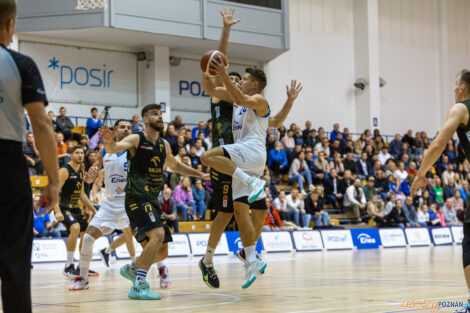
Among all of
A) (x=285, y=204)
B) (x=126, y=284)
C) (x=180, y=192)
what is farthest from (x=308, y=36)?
(x=126, y=284)

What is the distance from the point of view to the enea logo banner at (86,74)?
2428 cm

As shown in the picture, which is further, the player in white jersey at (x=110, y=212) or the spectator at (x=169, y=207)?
the spectator at (x=169, y=207)

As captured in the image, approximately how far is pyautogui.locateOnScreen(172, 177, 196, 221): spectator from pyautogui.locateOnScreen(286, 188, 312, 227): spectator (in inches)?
134

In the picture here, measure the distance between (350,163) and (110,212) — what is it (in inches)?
664

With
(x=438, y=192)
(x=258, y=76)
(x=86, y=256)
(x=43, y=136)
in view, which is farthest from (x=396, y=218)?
(x=43, y=136)

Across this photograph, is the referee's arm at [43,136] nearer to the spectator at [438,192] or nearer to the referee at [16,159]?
the referee at [16,159]

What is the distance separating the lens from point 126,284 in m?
9.16

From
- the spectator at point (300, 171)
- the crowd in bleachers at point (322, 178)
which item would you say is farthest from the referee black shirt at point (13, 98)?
the spectator at point (300, 171)

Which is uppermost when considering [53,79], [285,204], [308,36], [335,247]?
[308,36]

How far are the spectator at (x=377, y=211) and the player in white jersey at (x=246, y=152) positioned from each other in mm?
16137

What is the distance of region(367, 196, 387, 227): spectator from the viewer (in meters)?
22.8

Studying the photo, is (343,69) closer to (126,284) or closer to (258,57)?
(258,57)

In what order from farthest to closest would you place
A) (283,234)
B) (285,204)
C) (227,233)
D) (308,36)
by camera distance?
(308,36), (285,204), (283,234), (227,233)

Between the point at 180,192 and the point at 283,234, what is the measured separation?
3274 mm
